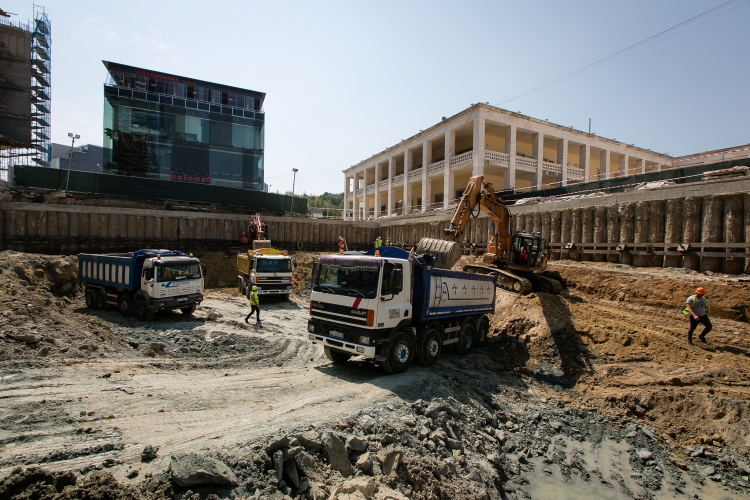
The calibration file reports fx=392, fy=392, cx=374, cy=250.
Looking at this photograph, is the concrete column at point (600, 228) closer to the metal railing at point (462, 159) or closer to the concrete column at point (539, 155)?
the metal railing at point (462, 159)

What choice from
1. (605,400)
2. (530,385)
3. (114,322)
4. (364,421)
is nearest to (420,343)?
(530,385)

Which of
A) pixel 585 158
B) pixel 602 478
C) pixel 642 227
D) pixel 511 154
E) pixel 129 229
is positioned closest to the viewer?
pixel 602 478

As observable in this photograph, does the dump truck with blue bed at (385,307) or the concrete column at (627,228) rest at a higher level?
the concrete column at (627,228)

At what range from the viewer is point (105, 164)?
38.6m

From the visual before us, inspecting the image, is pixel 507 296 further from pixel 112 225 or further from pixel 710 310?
pixel 112 225

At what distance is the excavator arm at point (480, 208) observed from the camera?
14594 millimetres

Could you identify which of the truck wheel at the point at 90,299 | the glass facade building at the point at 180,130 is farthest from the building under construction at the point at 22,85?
the truck wheel at the point at 90,299

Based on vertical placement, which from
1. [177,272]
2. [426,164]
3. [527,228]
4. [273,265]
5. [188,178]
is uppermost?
[426,164]

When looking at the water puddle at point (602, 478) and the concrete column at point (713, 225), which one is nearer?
the water puddle at point (602, 478)

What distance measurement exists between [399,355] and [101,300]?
1459cm

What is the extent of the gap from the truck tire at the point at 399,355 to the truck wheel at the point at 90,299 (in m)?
14.8

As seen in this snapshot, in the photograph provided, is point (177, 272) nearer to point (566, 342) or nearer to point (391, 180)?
point (566, 342)

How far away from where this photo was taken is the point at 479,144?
31.2 meters

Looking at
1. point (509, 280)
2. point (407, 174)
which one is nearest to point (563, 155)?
point (407, 174)
